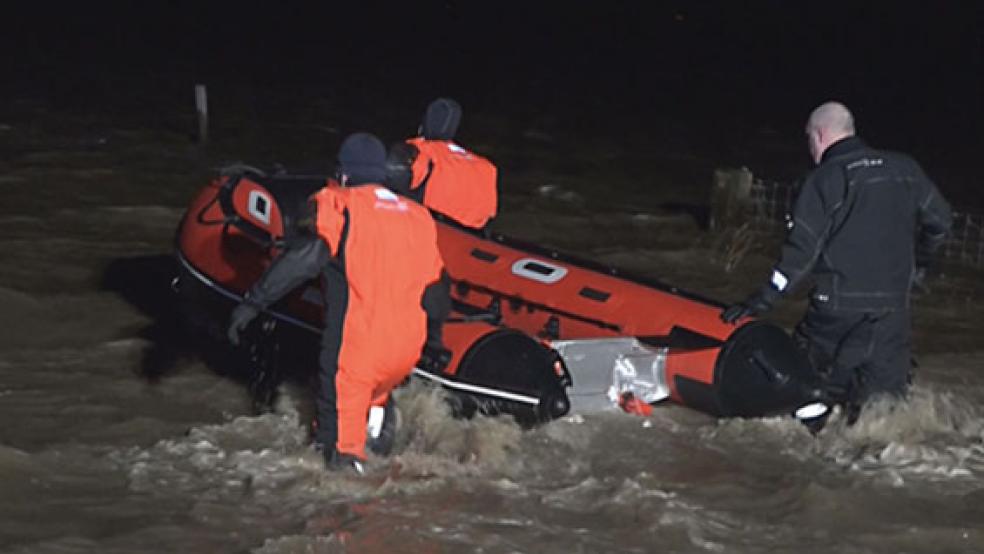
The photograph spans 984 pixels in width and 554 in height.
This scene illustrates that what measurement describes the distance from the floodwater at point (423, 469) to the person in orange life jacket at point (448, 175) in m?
1.23

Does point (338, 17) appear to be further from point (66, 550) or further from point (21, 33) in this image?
point (66, 550)

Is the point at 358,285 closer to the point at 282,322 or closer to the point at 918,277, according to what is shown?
the point at 282,322

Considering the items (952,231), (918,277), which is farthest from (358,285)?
(952,231)

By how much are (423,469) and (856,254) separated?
1.95 m

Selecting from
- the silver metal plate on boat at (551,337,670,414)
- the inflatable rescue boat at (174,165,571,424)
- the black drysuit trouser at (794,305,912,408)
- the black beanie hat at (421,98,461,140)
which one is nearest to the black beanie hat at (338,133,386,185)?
the inflatable rescue boat at (174,165,571,424)

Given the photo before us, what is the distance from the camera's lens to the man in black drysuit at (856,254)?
7.52 metres

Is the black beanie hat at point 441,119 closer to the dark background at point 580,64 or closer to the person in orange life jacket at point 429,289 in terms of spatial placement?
the person in orange life jacket at point 429,289

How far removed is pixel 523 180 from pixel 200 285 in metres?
5.80

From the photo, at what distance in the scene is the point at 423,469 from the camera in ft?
23.9

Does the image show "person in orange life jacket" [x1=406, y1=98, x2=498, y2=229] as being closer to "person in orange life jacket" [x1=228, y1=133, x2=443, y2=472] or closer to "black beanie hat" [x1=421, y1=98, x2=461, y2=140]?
"black beanie hat" [x1=421, y1=98, x2=461, y2=140]

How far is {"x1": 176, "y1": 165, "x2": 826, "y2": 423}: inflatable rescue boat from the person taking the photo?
25.2 feet

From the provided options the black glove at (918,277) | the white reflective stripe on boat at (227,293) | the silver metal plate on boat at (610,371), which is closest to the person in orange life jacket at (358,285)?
the silver metal plate on boat at (610,371)

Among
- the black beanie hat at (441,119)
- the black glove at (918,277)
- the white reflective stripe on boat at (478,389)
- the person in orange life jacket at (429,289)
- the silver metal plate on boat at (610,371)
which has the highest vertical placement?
the black beanie hat at (441,119)

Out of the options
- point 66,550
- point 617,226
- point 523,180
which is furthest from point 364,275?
point 523,180
